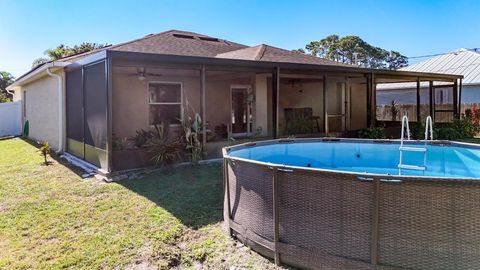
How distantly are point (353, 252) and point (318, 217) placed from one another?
463 millimetres

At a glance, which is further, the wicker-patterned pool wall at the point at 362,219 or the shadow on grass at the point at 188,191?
the shadow on grass at the point at 188,191

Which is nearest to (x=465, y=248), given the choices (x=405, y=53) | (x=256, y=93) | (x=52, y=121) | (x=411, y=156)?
(x=411, y=156)

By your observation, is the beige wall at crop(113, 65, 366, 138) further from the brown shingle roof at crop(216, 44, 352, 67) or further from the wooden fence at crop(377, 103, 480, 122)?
the wooden fence at crop(377, 103, 480, 122)

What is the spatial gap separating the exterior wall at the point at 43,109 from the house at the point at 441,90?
17918mm

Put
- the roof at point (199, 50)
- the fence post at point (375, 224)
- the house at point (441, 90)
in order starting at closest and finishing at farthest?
the fence post at point (375, 224) → the roof at point (199, 50) → the house at point (441, 90)

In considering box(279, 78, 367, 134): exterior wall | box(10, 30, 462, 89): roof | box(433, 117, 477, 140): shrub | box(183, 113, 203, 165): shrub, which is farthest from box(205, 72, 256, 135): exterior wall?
box(433, 117, 477, 140): shrub

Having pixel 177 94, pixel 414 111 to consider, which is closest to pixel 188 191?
pixel 177 94

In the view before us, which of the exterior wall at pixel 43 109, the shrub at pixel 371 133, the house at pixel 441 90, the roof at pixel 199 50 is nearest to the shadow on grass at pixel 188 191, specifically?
the roof at pixel 199 50

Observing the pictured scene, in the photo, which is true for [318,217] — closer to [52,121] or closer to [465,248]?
[465,248]

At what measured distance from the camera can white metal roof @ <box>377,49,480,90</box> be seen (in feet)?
74.3

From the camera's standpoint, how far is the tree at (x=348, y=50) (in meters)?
50.5

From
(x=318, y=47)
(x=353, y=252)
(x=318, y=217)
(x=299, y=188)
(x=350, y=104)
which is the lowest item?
(x=353, y=252)

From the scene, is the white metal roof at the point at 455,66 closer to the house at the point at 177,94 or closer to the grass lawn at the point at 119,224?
the house at the point at 177,94

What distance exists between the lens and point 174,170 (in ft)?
29.4
